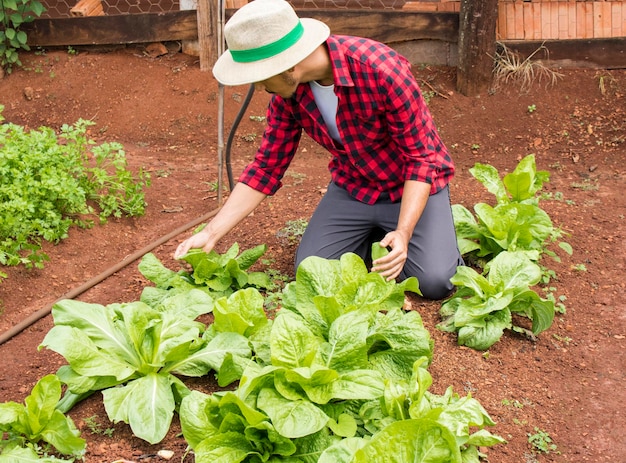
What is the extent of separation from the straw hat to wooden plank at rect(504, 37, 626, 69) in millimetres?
3371

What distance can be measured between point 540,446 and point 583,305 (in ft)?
3.53

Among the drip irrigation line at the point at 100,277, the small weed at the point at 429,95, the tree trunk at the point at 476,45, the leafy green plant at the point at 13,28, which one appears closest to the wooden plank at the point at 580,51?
the tree trunk at the point at 476,45

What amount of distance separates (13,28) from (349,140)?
424cm

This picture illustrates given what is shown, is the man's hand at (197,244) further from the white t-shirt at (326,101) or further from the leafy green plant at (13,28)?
the leafy green plant at (13,28)

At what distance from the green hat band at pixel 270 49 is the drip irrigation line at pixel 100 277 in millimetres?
1186

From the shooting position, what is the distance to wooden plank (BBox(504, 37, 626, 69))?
5.55 m

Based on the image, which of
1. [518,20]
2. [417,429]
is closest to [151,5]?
[518,20]

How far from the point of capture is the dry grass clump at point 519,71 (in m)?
5.57

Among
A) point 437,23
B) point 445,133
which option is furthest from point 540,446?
point 437,23

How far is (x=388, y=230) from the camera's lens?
11.4 ft

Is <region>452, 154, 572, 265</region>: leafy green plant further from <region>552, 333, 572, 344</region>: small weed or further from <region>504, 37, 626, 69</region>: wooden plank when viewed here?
<region>504, 37, 626, 69</region>: wooden plank

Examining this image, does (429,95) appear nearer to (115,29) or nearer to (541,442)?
(115,29)

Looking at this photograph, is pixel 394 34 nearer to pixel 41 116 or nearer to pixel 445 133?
pixel 445 133

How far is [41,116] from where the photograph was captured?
6004 millimetres
